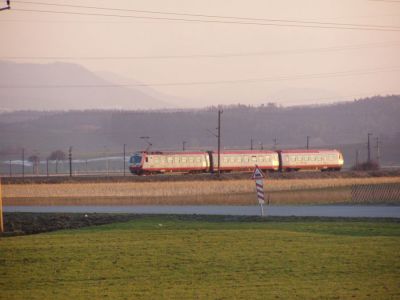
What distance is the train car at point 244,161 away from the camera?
77750mm

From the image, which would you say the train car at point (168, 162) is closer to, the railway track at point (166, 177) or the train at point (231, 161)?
the train at point (231, 161)

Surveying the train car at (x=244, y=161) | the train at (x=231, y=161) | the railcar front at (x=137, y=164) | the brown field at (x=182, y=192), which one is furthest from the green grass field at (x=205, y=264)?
the train car at (x=244, y=161)

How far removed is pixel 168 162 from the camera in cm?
7438

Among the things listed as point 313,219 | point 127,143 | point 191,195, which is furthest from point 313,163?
point 127,143

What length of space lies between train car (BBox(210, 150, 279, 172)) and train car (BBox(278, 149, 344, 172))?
166 cm

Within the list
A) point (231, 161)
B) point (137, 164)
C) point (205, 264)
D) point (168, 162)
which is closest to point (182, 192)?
point (168, 162)

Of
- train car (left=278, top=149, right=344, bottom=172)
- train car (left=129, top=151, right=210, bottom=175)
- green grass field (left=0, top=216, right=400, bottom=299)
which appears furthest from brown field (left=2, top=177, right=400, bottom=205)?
green grass field (left=0, top=216, right=400, bottom=299)

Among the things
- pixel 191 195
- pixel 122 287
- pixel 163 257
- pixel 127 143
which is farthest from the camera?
pixel 127 143

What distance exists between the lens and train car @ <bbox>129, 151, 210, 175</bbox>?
73.8 meters

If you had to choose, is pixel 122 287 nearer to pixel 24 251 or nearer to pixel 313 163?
pixel 24 251

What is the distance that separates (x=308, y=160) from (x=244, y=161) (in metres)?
7.71

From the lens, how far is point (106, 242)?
21.9 meters

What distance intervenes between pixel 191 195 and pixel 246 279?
46108 millimetres

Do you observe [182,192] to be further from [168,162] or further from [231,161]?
[231,161]
